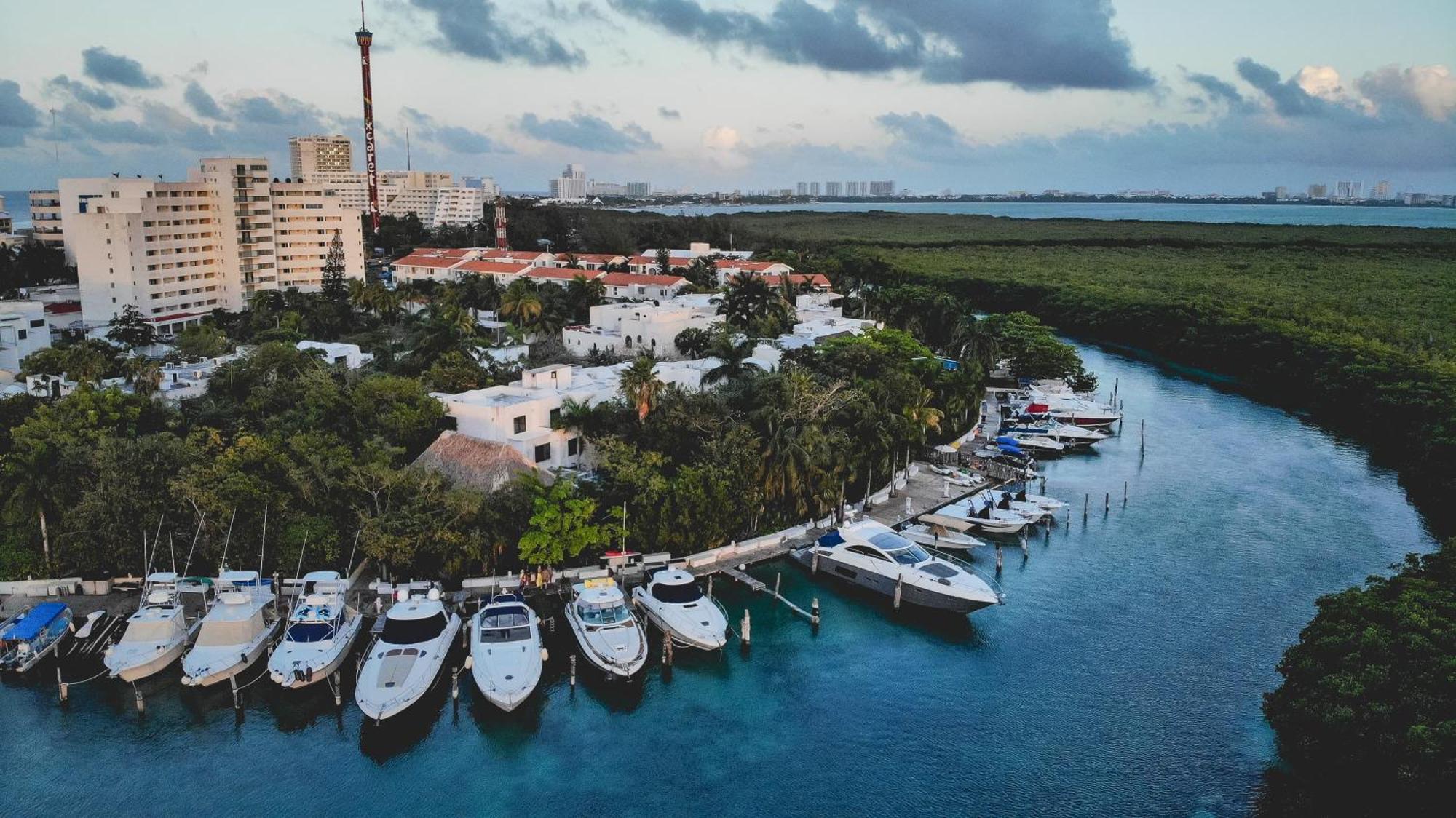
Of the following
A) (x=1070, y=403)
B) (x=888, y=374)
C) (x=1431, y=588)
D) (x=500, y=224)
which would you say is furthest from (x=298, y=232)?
(x=1431, y=588)

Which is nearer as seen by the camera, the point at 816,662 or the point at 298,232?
the point at 816,662

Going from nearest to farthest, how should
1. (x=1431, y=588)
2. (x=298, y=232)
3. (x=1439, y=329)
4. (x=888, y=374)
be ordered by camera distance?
(x=1431, y=588) → (x=888, y=374) → (x=1439, y=329) → (x=298, y=232)

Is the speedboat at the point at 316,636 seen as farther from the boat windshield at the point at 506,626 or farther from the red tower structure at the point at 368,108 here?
the red tower structure at the point at 368,108

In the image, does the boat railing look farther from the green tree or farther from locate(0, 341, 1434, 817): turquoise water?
the green tree

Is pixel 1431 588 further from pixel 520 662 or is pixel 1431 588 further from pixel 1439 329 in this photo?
pixel 1439 329

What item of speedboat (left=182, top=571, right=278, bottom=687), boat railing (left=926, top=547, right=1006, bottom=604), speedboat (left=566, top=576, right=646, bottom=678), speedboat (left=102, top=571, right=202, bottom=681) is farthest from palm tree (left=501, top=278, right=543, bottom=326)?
speedboat (left=102, top=571, right=202, bottom=681)
